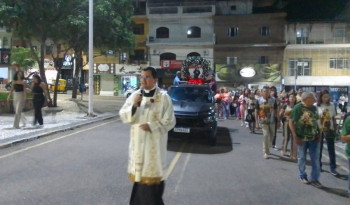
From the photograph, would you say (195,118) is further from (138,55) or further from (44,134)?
(138,55)

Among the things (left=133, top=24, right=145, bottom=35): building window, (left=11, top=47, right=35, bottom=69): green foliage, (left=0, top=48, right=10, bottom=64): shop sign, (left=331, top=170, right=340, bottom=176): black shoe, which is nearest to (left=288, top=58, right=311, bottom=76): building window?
(left=133, top=24, right=145, bottom=35): building window

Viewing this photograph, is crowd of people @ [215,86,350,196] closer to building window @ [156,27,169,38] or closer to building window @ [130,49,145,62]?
building window @ [156,27,169,38]

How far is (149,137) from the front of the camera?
13.0 ft

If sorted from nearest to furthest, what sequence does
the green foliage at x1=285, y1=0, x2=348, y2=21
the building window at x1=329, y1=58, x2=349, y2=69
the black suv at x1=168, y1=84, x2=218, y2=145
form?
1. the black suv at x1=168, y1=84, x2=218, y2=145
2. the building window at x1=329, y1=58, x2=349, y2=69
3. the green foliage at x1=285, y1=0, x2=348, y2=21

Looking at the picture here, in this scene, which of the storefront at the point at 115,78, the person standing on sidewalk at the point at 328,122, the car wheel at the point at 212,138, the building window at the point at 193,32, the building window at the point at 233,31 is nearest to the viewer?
the person standing on sidewalk at the point at 328,122

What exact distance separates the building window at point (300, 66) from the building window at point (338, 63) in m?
2.24

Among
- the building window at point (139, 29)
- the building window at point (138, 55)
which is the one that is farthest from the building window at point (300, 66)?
the building window at point (139, 29)

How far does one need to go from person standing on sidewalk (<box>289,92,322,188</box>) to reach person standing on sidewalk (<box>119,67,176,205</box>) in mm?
3632

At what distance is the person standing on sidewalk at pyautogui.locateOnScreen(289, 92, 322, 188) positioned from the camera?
22.5 feet

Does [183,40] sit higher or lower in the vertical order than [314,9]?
lower

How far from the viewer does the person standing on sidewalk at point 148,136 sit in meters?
3.95

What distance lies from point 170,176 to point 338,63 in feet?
127

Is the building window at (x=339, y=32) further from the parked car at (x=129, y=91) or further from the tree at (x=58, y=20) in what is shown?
the tree at (x=58, y=20)

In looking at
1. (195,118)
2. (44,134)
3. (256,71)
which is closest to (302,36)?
(256,71)
